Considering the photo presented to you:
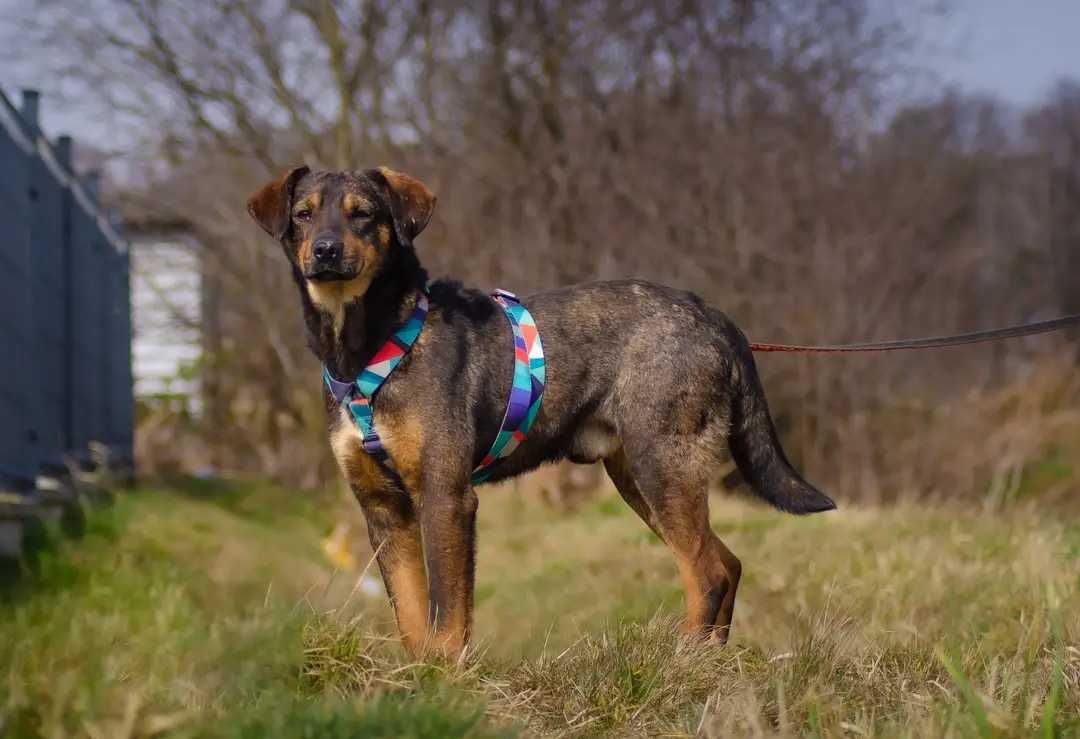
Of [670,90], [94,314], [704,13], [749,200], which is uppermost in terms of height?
[704,13]

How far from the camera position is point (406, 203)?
15.1 feet

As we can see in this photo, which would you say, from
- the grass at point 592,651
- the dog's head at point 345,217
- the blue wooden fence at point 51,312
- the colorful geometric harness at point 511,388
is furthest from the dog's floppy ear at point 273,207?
the blue wooden fence at point 51,312

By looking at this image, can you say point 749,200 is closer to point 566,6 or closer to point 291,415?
point 566,6

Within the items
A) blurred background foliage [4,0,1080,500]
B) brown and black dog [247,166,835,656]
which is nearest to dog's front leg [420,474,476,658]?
brown and black dog [247,166,835,656]

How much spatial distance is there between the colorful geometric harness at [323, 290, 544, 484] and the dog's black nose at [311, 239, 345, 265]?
366 millimetres

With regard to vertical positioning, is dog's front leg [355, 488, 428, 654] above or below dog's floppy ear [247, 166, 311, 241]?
below

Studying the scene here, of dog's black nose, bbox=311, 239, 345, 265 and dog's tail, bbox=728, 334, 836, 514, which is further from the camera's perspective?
dog's tail, bbox=728, 334, 836, 514

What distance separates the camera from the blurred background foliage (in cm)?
1309

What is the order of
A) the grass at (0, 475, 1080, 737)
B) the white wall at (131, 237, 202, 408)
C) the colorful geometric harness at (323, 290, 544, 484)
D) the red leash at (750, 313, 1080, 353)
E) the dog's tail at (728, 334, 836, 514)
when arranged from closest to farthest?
the grass at (0, 475, 1080, 737)
the colorful geometric harness at (323, 290, 544, 484)
the red leash at (750, 313, 1080, 353)
the dog's tail at (728, 334, 836, 514)
the white wall at (131, 237, 202, 408)

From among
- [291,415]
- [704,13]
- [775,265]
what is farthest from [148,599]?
[291,415]

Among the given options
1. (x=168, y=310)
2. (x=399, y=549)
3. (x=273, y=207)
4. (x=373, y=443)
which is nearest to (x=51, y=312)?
(x=273, y=207)

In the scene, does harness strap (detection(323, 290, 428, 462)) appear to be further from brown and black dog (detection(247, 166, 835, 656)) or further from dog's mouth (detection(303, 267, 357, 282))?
dog's mouth (detection(303, 267, 357, 282))

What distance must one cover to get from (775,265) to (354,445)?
9700mm

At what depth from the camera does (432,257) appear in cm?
1354
